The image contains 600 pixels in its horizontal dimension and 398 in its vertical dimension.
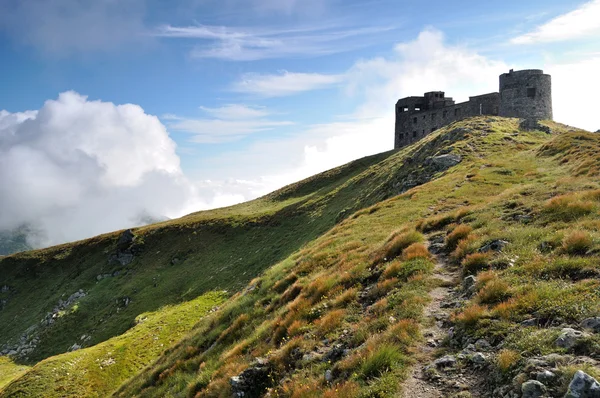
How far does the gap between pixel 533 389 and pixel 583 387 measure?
958mm

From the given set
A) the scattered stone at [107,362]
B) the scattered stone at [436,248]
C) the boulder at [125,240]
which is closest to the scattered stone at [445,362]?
the scattered stone at [436,248]

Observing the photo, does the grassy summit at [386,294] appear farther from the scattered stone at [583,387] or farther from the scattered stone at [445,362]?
the scattered stone at [445,362]

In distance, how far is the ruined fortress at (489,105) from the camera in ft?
238

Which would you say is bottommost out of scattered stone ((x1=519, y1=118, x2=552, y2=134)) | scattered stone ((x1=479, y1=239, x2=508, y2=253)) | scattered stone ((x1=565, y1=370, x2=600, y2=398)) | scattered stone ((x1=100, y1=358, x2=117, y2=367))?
scattered stone ((x1=100, y1=358, x2=117, y2=367))

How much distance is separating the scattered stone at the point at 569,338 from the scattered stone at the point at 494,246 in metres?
6.65

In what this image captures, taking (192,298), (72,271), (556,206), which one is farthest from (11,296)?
(556,206)

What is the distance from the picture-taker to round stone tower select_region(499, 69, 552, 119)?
7231 cm

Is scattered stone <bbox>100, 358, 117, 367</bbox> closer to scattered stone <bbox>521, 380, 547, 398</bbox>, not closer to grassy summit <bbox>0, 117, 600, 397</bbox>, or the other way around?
grassy summit <bbox>0, 117, 600, 397</bbox>

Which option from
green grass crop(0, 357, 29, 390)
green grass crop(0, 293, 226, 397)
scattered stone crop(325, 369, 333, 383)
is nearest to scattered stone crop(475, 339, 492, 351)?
scattered stone crop(325, 369, 333, 383)

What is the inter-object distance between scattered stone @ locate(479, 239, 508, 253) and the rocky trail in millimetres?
3537

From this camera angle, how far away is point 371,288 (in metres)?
16.1

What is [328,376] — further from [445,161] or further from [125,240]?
[125,240]

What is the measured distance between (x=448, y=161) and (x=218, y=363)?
4020 centimetres

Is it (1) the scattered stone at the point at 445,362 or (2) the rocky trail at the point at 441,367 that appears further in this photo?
(1) the scattered stone at the point at 445,362
